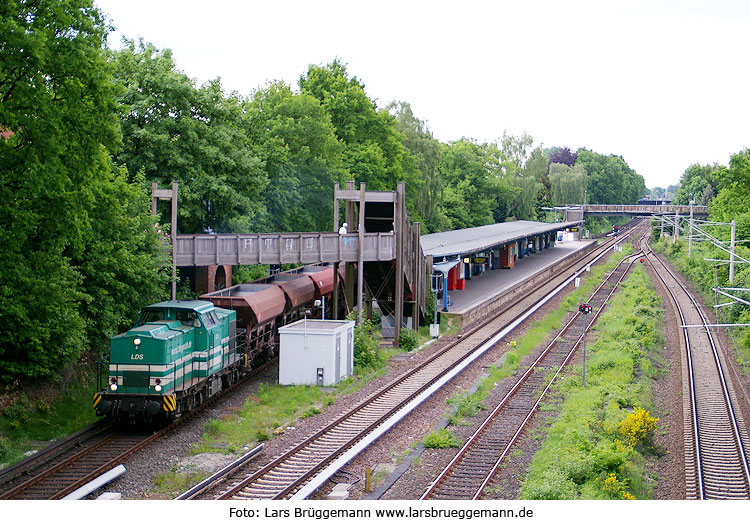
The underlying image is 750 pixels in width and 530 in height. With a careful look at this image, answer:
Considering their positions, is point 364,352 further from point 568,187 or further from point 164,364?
point 568,187

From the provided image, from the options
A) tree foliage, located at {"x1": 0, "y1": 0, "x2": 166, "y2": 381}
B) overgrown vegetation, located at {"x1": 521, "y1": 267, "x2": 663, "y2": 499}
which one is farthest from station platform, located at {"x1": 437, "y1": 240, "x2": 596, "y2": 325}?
tree foliage, located at {"x1": 0, "y1": 0, "x2": 166, "y2": 381}

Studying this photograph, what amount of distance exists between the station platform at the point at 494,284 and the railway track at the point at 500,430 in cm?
692

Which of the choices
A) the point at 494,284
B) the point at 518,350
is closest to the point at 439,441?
the point at 518,350

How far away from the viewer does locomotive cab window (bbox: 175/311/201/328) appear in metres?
23.3

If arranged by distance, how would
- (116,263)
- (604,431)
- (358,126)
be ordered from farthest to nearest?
(358,126)
(116,263)
(604,431)

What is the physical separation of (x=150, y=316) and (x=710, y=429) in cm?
1839

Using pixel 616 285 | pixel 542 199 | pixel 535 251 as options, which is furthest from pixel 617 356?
pixel 542 199

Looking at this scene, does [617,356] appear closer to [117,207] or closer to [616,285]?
[117,207]

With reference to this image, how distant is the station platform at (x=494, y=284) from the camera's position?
151ft

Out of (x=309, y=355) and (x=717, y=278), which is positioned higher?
(x=717, y=278)

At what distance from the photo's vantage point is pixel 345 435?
21453 millimetres

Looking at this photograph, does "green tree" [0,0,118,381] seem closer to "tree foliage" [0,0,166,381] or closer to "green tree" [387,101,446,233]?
"tree foliage" [0,0,166,381]

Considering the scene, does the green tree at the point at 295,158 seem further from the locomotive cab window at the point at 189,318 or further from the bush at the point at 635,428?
the bush at the point at 635,428

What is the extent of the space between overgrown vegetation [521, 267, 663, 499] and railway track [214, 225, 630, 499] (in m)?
4.65
